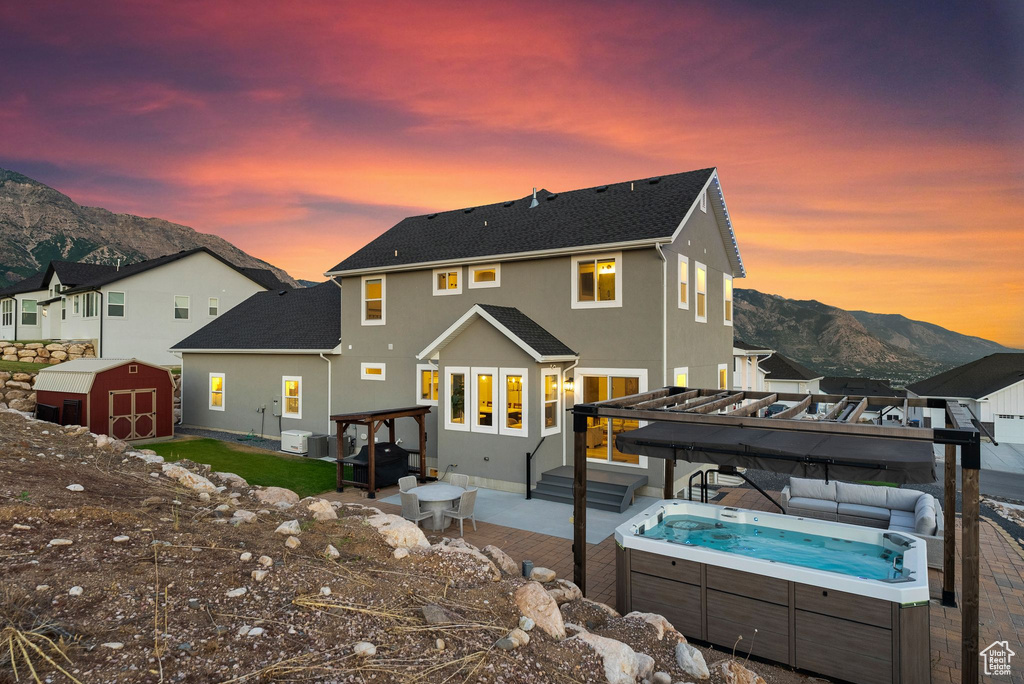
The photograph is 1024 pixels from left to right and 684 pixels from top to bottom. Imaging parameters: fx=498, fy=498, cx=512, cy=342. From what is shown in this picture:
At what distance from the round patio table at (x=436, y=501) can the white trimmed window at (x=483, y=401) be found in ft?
10.0

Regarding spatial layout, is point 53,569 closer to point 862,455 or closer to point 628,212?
point 862,455

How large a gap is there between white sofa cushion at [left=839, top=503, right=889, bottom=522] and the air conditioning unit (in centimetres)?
1564

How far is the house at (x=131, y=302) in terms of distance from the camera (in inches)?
1000

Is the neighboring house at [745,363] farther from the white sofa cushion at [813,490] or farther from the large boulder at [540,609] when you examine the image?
the large boulder at [540,609]

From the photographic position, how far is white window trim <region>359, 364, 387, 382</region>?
17250 millimetres

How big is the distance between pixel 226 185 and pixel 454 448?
2934cm

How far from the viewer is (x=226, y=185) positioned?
109ft

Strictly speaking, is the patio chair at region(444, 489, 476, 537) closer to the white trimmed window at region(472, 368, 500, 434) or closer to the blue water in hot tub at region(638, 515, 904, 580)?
the white trimmed window at region(472, 368, 500, 434)

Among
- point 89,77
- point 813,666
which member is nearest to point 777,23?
point 813,666

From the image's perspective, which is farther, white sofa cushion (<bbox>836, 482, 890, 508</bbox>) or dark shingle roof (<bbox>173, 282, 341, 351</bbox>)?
dark shingle roof (<bbox>173, 282, 341, 351</bbox>)

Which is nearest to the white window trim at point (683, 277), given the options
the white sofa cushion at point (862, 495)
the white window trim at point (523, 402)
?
the white window trim at point (523, 402)

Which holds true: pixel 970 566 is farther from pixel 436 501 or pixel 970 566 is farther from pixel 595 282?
pixel 595 282

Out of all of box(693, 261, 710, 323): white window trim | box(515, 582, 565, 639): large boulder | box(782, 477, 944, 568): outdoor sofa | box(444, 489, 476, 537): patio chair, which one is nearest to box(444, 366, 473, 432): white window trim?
box(444, 489, 476, 537): patio chair

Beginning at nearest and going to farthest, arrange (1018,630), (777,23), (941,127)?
(1018,630) < (777,23) < (941,127)
